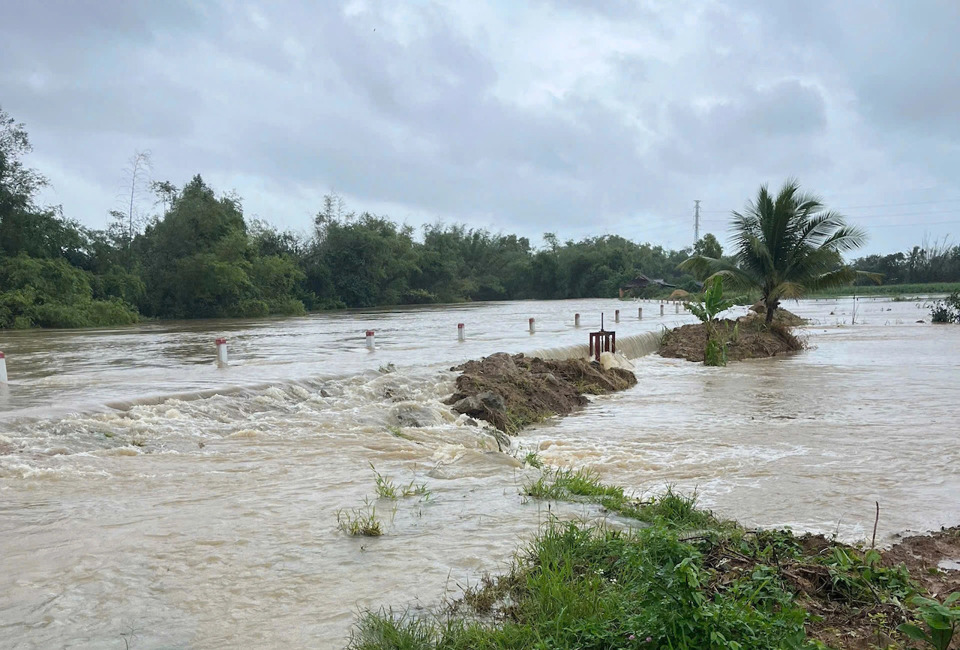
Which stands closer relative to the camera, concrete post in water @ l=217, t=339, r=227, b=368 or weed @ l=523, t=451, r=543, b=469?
weed @ l=523, t=451, r=543, b=469

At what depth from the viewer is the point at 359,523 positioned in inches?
186

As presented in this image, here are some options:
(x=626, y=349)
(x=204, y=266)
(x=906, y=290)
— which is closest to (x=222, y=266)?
(x=204, y=266)

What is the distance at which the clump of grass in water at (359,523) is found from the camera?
4527 mm

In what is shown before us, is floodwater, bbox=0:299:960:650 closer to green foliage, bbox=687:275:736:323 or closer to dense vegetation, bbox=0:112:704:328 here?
green foliage, bbox=687:275:736:323

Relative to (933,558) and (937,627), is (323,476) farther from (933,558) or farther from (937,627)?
(937,627)

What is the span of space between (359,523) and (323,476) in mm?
1707

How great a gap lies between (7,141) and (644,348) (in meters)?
36.1

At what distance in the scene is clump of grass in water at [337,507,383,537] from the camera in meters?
4.53

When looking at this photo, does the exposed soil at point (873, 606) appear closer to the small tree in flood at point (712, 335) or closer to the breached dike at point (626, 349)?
the breached dike at point (626, 349)

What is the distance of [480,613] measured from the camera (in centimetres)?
326

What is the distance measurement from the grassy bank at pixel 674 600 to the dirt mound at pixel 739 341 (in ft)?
54.3

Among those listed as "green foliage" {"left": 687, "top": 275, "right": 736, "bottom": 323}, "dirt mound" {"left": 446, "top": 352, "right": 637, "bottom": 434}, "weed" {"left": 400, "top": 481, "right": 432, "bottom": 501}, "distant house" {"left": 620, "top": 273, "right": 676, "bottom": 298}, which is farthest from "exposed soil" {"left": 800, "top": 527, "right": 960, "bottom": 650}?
"distant house" {"left": 620, "top": 273, "right": 676, "bottom": 298}

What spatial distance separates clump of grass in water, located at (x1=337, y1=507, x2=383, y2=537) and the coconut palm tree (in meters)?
18.3

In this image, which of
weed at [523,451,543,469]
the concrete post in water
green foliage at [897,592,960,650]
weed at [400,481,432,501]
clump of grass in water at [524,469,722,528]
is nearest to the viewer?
green foliage at [897,592,960,650]
